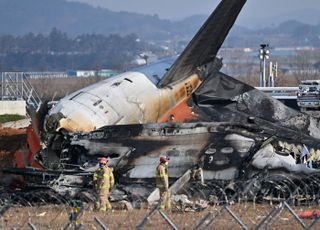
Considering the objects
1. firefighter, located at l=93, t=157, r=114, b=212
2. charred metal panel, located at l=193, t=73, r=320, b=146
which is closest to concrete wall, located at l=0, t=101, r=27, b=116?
charred metal panel, located at l=193, t=73, r=320, b=146

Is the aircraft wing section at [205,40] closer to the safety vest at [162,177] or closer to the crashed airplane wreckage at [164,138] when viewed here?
the crashed airplane wreckage at [164,138]

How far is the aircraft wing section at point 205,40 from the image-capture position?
31.5m

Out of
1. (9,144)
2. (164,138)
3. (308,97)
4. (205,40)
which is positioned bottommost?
(308,97)

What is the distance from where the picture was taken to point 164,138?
27.7 m

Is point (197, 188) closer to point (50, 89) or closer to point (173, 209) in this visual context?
point (173, 209)

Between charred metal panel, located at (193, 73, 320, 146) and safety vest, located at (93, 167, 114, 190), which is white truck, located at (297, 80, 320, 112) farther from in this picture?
safety vest, located at (93, 167, 114, 190)

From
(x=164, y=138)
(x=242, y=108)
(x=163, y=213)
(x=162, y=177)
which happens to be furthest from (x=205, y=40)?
(x=163, y=213)

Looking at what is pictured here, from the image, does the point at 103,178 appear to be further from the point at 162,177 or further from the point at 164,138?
the point at 164,138

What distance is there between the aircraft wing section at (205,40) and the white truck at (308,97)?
26.9 m

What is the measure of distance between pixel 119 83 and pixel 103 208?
671cm

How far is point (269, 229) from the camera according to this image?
20656 millimetres

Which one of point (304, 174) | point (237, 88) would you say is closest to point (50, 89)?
point (237, 88)

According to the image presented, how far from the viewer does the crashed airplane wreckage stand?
26.3 meters

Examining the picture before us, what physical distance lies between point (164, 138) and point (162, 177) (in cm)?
285
